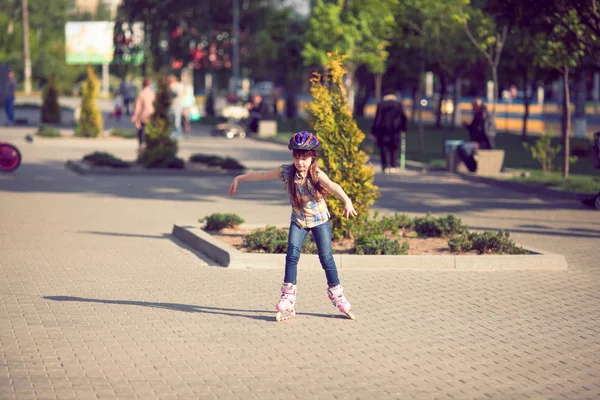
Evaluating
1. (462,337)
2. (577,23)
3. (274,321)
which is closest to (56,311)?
(274,321)

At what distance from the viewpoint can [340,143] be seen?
12703 mm

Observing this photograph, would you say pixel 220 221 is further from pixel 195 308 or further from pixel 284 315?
pixel 284 315

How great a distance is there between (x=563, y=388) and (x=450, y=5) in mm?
21602

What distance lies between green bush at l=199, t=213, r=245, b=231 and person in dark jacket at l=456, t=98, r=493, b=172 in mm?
11257

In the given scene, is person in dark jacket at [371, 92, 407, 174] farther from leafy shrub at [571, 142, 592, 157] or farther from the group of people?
leafy shrub at [571, 142, 592, 157]

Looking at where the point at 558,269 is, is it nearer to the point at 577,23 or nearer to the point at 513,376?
the point at 513,376

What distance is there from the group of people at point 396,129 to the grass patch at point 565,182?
1.51 metres

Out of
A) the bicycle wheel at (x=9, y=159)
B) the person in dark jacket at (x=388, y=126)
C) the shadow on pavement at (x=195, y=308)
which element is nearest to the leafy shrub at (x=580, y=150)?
the person in dark jacket at (x=388, y=126)

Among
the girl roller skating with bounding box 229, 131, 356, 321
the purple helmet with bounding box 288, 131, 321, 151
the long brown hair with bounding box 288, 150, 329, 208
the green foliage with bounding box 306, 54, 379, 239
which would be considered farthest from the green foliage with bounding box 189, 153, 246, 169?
the purple helmet with bounding box 288, 131, 321, 151

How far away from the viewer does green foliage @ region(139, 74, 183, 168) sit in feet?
77.4

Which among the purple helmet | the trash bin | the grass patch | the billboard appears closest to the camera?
the purple helmet

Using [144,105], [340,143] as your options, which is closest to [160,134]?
[144,105]

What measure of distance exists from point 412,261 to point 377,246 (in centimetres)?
40

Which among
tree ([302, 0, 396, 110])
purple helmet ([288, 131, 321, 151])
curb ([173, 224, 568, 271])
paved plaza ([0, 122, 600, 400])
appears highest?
tree ([302, 0, 396, 110])
